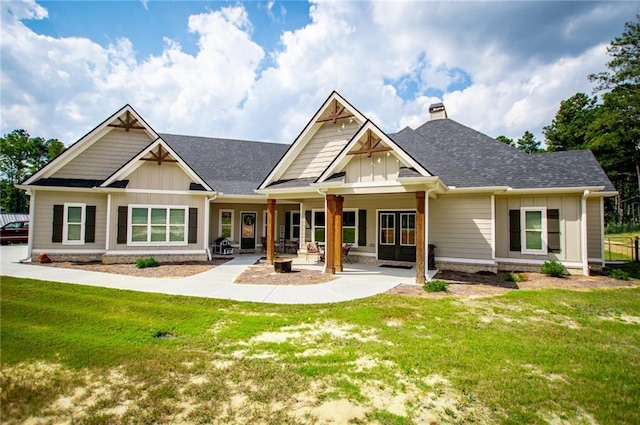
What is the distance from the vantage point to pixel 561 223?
1177 centimetres

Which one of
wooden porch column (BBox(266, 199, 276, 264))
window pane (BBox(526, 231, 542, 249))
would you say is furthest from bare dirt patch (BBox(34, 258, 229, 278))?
window pane (BBox(526, 231, 542, 249))

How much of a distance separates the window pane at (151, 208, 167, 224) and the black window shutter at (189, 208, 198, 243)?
1060 mm

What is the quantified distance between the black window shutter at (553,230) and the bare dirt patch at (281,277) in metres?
8.47

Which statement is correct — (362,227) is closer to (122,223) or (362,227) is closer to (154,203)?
(154,203)

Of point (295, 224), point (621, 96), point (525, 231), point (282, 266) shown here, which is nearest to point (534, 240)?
point (525, 231)

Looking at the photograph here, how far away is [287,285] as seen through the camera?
9367 millimetres

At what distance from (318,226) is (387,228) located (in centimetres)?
340

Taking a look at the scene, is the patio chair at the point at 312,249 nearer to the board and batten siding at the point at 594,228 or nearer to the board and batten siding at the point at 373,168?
the board and batten siding at the point at 373,168

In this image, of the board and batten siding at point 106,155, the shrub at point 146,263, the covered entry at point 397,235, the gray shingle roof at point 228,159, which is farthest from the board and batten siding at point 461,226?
the board and batten siding at point 106,155

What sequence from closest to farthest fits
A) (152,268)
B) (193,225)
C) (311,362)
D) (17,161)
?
(311,362) < (152,268) < (193,225) < (17,161)

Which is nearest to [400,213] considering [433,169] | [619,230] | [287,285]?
[433,169]

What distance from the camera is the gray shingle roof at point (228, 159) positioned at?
57.0 ft

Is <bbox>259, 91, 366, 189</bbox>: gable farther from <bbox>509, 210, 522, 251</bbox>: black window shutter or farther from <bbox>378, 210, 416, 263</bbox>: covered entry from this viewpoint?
<bbox>509, 210, 522, 251</bbox>: black window shutter

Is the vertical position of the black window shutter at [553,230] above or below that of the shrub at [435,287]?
above
